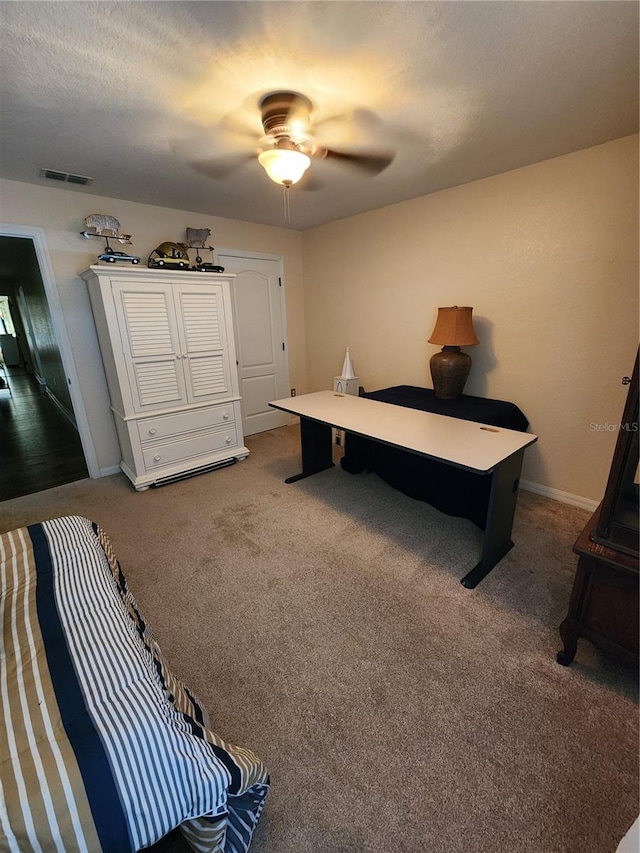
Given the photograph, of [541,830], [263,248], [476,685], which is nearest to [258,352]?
[263,248]

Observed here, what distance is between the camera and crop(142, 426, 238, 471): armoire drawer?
10.2 feet

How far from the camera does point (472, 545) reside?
227cm

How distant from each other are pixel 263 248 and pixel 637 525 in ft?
13.7

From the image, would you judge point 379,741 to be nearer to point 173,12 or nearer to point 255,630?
point 255,630

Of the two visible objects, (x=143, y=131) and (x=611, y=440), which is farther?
(x=611, y=440)

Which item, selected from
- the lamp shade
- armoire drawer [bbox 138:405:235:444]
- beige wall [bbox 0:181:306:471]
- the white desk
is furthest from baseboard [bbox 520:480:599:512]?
beige wall [bbox 0:181:306:471]

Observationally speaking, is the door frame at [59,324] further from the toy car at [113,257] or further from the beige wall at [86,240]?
the toy car at [113,257]

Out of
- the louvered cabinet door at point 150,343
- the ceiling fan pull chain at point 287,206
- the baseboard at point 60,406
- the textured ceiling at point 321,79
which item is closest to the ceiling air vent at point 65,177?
the textured ceiling at point 321,79

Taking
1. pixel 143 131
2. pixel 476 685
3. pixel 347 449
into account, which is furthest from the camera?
pixel 347 449

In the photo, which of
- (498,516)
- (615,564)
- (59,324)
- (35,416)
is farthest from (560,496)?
(35,416)

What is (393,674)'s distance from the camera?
4.86ft

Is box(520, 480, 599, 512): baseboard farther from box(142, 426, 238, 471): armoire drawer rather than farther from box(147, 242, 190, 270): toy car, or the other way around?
box(147, 242, 190, 270): toy car

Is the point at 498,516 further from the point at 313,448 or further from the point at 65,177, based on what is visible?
the point at 65,177

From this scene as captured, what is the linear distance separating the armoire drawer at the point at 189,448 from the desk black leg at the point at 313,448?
0.83m
